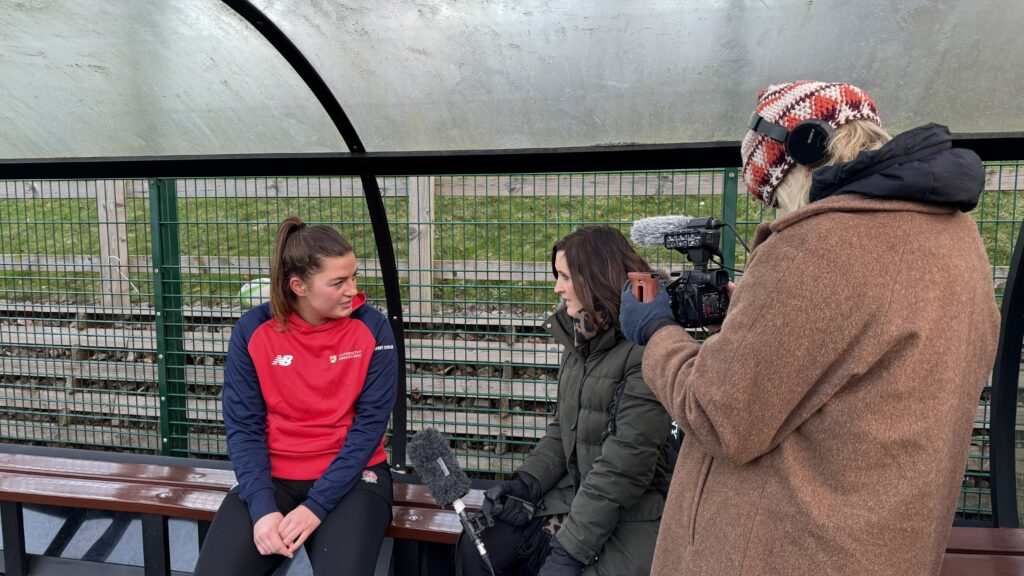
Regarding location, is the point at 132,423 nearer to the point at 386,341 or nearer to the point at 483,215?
the point at 483,215

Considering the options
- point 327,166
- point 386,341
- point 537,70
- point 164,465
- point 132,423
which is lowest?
point 132,423

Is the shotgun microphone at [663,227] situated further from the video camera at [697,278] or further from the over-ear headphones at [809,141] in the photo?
the over-ear headphones at [809,141]

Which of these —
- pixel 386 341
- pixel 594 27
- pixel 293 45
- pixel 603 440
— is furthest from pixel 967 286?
pixel 293 45

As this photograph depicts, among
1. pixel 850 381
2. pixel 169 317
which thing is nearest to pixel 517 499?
pixel 850 381

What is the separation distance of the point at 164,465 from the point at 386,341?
5.00ft

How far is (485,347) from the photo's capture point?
4551 millimetres

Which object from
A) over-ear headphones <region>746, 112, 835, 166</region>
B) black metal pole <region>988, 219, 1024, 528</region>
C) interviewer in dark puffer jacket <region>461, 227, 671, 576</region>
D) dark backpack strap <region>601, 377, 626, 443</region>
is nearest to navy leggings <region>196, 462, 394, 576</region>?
interviewer in dark puffer jacket <region>461, 227, 671, 576</region>

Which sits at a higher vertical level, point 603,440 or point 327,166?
point 327,166

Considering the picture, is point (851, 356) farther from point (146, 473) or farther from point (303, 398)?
point (146, 473)

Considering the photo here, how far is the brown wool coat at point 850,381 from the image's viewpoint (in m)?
1.23

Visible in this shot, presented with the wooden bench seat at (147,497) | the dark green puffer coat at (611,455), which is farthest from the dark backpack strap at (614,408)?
the wooden bench seat at (147,497)

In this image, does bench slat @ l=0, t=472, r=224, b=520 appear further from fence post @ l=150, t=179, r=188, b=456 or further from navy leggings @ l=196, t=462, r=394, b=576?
fence post @ l=150, t=179, r=188, b=456

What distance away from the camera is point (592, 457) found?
2.36 meters

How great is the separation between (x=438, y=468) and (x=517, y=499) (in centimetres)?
29
